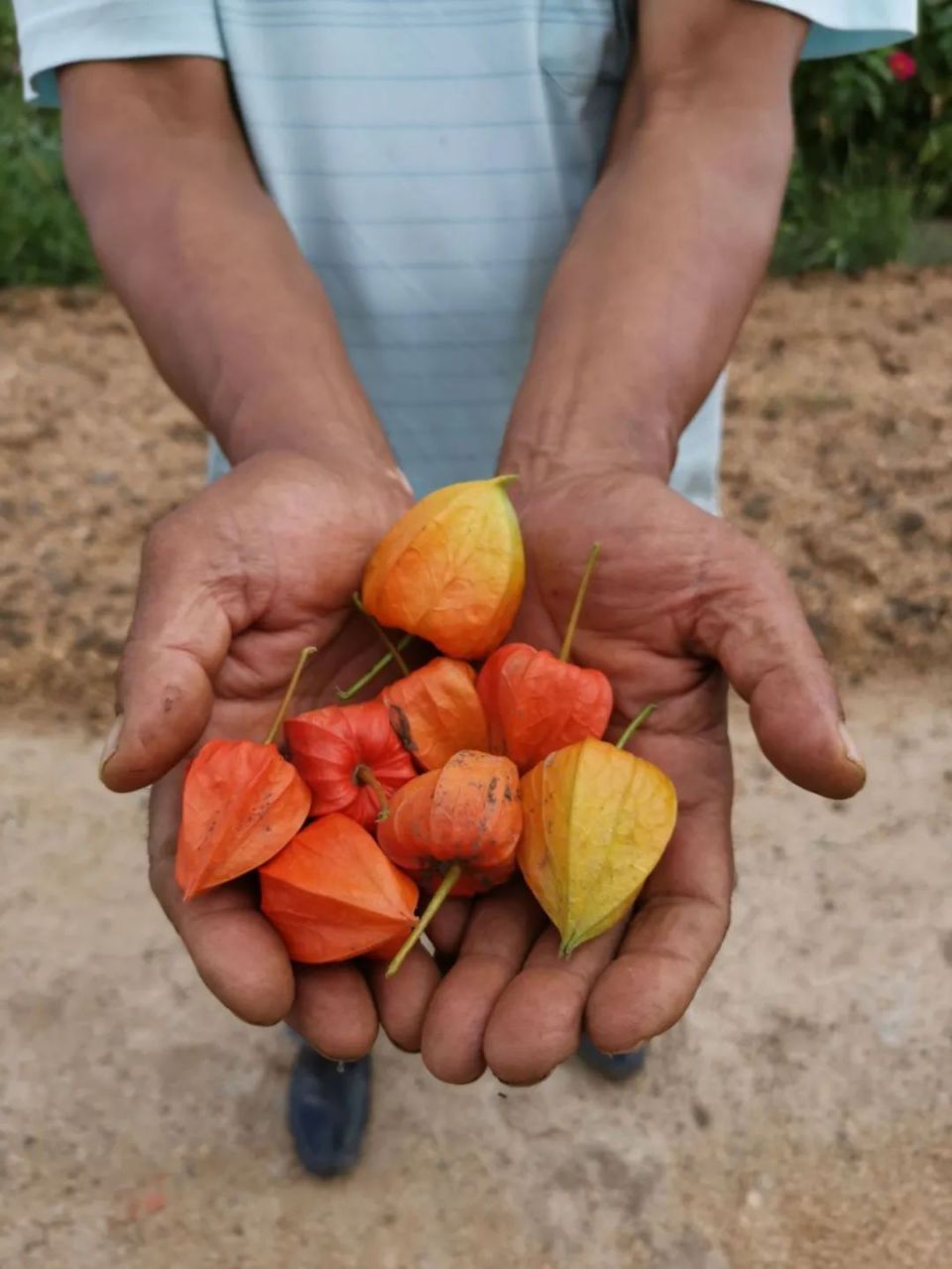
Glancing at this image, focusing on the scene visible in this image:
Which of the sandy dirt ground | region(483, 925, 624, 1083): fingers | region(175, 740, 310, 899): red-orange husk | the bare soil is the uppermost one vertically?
region(175, 740, 310, 899): red-orange husk

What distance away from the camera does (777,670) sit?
3.88ft

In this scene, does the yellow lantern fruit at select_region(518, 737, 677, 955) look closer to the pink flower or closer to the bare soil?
the bare soil

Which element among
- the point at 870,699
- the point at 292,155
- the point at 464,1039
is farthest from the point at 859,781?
the point at 870,699

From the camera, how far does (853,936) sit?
81.7 inches

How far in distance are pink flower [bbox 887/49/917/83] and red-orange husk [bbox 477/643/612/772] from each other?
3064mm

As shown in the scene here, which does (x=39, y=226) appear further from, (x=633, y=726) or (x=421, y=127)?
(x=633, y=726)

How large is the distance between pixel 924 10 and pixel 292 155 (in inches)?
121

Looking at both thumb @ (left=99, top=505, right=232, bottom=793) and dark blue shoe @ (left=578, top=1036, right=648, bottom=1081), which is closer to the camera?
thumb @ (left=99, top=505, right=232, bottom=793)

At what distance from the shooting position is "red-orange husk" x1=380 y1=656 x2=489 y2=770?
1306 mm

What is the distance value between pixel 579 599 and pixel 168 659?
37 cm

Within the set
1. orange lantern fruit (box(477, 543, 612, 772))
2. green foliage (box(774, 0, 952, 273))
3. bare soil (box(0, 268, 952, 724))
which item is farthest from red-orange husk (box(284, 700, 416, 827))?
green foliage (box(774, 0, 952, 273))

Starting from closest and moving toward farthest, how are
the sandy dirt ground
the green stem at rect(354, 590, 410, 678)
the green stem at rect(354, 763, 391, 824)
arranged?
the green stem at rect(354, 763, 391, 824), the green stem at rect(354, 590, 410, 678), the sandy dirt ground

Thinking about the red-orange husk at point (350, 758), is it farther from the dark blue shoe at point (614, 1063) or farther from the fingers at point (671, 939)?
the dark blue shoe at point (614, 1063)

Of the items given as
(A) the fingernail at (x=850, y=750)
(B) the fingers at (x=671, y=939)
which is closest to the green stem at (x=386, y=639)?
(B) the fingers at (x=671, y=939)
